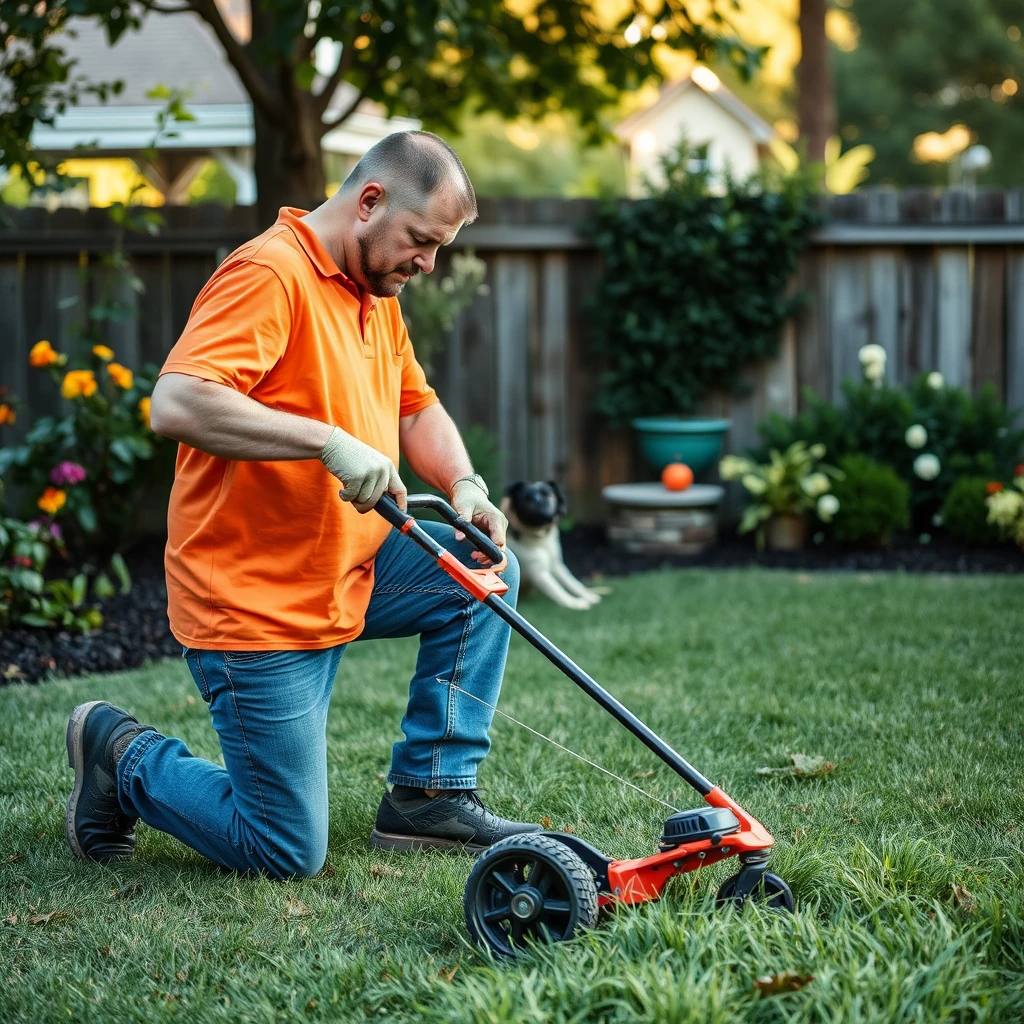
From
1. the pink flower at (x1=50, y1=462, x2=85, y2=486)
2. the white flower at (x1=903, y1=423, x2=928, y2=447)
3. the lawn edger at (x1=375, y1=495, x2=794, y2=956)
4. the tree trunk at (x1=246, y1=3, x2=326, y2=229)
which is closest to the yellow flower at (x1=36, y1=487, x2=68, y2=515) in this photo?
the pink flower at (x1=50, y1=462, x2=85, y2=486)

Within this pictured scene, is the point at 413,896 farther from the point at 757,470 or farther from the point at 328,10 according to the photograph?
the point at 757,470

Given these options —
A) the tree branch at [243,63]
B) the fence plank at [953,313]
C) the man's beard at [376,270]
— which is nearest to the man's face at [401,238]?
the man's beard at [376,270]

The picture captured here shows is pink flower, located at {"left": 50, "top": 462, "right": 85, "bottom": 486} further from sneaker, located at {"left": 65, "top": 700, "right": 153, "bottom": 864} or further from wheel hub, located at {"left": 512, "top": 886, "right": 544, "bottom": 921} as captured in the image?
wheel hub, located at {"left": 512, "top": 886, "right": 544, "bottom": 921}

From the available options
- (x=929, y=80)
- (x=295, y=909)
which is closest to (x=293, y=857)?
(x=295, y=909)

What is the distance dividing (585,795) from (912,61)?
29.7m

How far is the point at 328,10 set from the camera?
5.32m

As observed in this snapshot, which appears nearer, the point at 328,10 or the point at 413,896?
A: the point at 413,896

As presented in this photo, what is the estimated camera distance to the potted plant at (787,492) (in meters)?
6.72

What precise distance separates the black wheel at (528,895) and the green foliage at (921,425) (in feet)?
17.1

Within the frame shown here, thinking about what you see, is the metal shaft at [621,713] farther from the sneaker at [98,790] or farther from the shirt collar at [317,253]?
the sneaker at [98,790]

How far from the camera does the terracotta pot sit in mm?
6984

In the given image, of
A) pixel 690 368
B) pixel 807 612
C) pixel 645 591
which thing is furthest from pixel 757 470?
pixel 807 612

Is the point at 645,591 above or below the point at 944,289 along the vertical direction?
below

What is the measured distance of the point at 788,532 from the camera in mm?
7008
